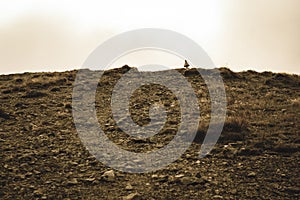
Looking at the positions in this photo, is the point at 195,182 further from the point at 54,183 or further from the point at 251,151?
the point at 54,183

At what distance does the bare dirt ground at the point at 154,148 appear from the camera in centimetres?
959

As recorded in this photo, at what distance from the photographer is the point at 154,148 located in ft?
39.5

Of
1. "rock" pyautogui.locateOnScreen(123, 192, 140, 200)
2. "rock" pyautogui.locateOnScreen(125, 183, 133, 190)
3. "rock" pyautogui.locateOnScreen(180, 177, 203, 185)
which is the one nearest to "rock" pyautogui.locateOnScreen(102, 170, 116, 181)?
"rock" pyautogui.locateOnScreen(125, 183, 133, 190)

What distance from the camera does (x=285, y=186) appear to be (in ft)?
31.8

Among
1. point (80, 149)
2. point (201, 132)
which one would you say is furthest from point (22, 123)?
point (201, 132)

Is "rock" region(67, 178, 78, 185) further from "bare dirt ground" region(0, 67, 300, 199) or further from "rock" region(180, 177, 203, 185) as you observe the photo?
"rock" region(180, 177, 203, 185)

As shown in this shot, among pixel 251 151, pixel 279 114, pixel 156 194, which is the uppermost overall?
pixel 279 114

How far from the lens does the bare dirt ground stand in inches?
377

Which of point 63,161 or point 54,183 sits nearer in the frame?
point 54,183

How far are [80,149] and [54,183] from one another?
83.2 inches

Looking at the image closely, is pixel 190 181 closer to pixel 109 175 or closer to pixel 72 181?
pixel 109 175

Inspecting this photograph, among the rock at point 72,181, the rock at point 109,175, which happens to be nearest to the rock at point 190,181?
the rock at point 109,175

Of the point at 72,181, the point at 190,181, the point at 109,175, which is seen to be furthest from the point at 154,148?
the point at 72,181

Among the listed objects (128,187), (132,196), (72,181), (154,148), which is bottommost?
(132,196)
